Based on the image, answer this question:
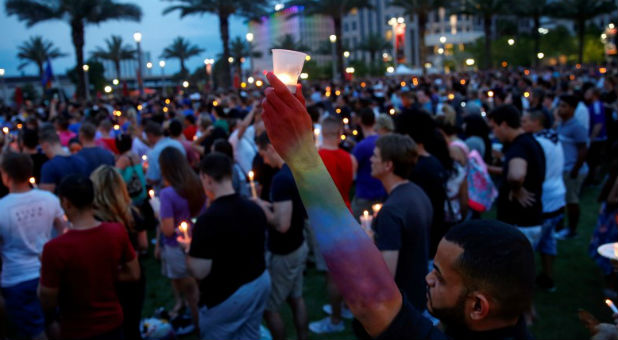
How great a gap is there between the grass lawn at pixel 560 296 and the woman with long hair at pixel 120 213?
157 centimetres

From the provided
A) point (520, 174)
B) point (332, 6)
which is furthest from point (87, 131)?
point (332, 6)

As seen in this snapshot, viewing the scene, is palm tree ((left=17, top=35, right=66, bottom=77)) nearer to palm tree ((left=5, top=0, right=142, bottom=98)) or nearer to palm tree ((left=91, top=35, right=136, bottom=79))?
palm tree ((left=91, top=35, right=136, bottom=79))

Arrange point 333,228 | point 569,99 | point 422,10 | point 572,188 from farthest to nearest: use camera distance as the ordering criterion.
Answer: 1. point 422,10
2. point 569,99
3. point 572,188
4. point 333,228

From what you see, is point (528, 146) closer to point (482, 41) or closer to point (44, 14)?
point (44, 14)

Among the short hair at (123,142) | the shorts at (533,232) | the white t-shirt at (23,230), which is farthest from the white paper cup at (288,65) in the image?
the short hair at (123,142)

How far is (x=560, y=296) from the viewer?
5.38 m

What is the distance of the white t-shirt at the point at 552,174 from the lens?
5.15 meters

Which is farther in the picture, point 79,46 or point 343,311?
point 79,46

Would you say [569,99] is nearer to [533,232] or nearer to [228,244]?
[533,232]

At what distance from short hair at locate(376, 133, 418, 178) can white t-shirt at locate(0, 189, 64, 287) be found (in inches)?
101

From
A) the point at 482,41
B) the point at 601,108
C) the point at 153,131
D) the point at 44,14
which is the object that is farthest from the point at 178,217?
the point at 482,41

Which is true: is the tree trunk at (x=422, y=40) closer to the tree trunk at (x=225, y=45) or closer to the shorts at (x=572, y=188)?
the tree trunk at (x=225, y=45)

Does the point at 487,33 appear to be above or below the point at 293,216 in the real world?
above

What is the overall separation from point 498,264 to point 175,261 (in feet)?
12.2
